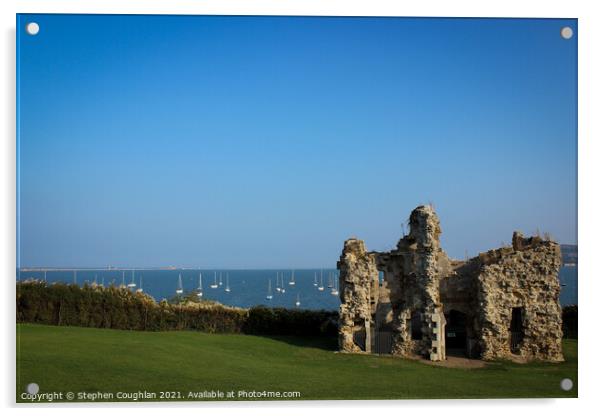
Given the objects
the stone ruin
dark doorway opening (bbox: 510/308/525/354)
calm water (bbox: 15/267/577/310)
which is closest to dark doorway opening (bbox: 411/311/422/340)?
the stone ruin

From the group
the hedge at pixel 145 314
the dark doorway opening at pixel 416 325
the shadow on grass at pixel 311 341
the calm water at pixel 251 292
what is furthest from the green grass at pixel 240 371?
the dark doorway opening at pixel 416 325

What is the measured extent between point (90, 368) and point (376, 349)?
9.95 metres

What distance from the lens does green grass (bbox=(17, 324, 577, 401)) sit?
15.1 metres

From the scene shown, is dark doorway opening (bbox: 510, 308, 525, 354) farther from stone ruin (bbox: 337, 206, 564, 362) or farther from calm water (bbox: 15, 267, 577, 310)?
calm water (bbox: 15, 267, 577, 310)

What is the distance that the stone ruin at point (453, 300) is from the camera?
68.1 ft

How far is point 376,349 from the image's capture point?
21.6 meters

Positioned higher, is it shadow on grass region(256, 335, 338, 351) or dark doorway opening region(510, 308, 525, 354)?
dark doorway opening region(510, 308, 525, 354)

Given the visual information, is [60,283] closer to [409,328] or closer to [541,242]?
[409,328]

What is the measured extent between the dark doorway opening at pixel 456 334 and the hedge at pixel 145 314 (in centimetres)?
453

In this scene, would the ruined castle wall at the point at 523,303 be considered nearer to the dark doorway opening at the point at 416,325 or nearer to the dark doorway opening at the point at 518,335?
the dark doorway opening at the point at 518,335

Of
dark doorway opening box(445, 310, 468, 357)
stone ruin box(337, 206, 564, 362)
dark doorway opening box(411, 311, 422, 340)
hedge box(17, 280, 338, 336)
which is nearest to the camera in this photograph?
stone ruin box(337, 206, 564, 362)

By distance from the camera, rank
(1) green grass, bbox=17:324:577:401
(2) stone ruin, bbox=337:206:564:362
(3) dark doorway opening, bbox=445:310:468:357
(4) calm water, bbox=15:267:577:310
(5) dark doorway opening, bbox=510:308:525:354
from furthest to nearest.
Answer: (3) dark doorway opening, bbox=445:310:468:357 < (5) dark doorway opening, bbox=510:308:525:354 < (4) calm water, bbox=15:267:577:310 < (2) stone ruin, bbox=337:206:564:362 < (1) green grass, bbox=17:324:577:401

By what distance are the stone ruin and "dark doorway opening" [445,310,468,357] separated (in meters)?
0.15

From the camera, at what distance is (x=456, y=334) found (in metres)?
23.5
